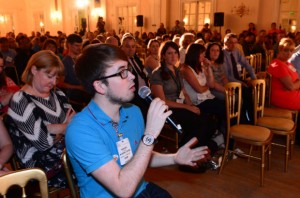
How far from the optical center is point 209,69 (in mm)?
3887

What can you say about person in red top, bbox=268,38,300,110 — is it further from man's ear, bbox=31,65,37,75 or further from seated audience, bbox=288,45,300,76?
man's ear, bbox=31,65,37,75

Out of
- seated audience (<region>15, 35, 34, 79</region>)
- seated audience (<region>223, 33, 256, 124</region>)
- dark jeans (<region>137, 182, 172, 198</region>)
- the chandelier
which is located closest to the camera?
dark jeans (<region>137, 182, 172, 198</region>)

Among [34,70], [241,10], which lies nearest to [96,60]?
[34,70]

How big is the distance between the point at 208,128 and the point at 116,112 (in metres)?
2.02

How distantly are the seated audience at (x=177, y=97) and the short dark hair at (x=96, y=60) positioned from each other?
1.89 m

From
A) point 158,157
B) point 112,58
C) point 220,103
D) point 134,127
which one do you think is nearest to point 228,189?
point 220,103

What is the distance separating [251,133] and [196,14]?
30.1ft

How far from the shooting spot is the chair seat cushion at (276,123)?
3.01 m

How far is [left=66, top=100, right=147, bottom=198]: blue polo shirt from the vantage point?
1.19 metres

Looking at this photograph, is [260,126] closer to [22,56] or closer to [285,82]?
[285,82]

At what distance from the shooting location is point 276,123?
10.1 ft

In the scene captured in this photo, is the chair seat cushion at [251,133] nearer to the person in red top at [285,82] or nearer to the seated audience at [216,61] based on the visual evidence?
the person in red top at [285,82]

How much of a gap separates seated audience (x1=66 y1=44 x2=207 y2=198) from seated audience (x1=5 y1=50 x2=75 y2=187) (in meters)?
0.61

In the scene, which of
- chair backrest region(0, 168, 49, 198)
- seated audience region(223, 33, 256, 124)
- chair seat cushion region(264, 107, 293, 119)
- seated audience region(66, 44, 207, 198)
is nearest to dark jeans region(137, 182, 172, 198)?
seated audience region(66, 44, 207, 198)
